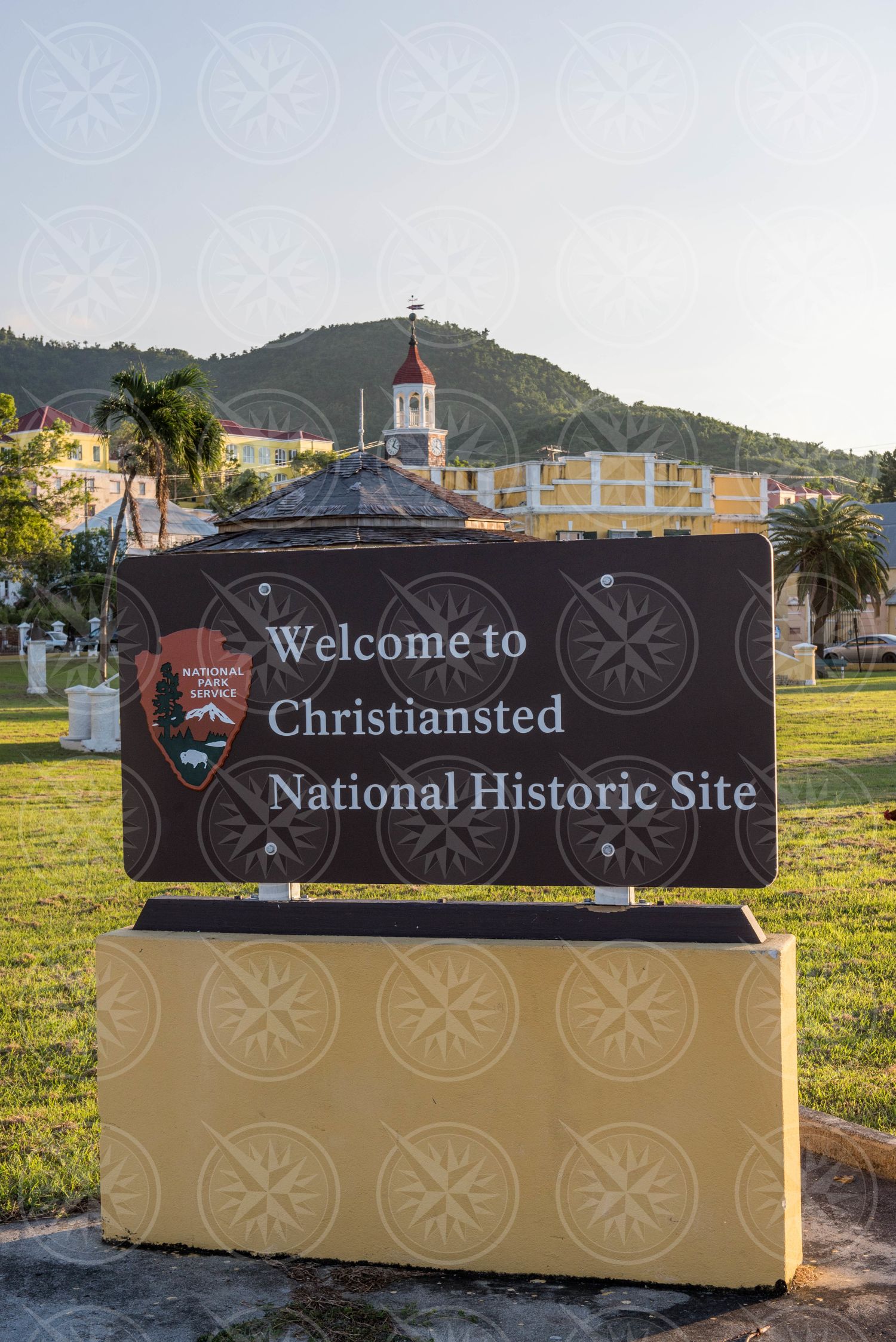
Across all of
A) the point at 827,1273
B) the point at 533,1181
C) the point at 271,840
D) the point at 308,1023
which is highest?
the point at 271,840

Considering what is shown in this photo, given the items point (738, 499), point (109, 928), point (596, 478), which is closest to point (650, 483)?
point (596, 478)

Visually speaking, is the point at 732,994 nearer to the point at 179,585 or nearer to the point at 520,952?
the point at 520,952

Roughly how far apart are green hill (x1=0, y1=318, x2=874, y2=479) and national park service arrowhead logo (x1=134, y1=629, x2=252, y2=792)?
194 ft

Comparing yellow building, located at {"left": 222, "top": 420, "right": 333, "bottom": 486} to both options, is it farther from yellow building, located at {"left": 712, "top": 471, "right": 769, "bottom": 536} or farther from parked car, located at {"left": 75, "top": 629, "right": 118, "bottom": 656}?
yellow building, located at {"left": 712, "top": 471, "right": 769, "bottom": 536}

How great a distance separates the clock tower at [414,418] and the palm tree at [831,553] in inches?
525

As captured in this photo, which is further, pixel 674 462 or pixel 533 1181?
pixel 674 462

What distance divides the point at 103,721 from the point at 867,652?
29224 millimetres

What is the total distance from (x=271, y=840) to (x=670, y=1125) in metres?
1.31

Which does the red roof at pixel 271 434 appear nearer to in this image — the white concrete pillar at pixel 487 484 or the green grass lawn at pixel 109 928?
the white concrete pillar at pixel 487 484

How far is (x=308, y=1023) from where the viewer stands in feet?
11.4

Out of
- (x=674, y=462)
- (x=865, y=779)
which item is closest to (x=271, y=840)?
(x=865, y=779)

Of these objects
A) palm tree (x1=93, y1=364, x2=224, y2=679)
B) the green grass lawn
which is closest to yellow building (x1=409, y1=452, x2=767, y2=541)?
palm tree (x1=93, y1=364, x2=224, y2=679)

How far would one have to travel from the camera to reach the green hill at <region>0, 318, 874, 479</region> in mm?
70938

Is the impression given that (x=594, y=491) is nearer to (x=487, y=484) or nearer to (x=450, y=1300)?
(x=487, y=484)
